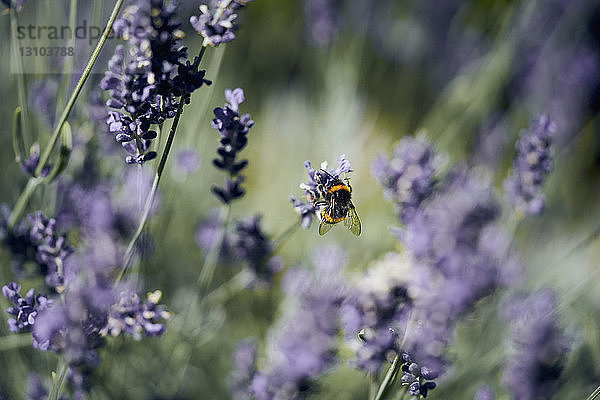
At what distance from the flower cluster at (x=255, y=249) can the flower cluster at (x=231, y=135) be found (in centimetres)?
16

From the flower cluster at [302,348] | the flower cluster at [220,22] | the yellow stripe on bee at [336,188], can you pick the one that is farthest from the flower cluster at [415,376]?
the flower cluster at [220,22]

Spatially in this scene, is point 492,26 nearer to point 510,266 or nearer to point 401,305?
point 510,266

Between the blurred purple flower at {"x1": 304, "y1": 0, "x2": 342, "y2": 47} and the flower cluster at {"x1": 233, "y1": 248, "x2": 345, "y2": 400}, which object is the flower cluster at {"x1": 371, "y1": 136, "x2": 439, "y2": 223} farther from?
the blurred purple flower at {"x1": 304, "y1": 0, "x2": 342, "y2": 47}

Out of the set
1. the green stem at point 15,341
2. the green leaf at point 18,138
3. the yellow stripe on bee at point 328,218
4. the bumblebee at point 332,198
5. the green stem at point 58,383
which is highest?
the green leaf at point 18,138

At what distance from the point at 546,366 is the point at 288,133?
6.29ft

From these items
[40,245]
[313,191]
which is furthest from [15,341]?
[313,191]

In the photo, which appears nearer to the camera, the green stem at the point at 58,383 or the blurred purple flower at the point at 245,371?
the green stem at the point at 58,383

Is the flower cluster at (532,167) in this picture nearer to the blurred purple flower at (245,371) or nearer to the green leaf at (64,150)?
the blurred purple flower at (245,371)

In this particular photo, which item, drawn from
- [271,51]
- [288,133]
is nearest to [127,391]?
[288,133]

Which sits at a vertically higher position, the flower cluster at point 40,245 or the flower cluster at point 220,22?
the flower cluster at point 220,22

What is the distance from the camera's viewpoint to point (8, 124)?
5.89ft

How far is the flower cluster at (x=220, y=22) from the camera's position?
82 cm

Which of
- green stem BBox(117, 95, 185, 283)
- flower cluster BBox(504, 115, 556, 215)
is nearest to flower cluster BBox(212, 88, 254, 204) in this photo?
green stem BBox(117, 95, 185, 283)

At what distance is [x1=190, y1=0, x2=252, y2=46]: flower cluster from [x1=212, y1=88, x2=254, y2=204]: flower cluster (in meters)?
0.11
